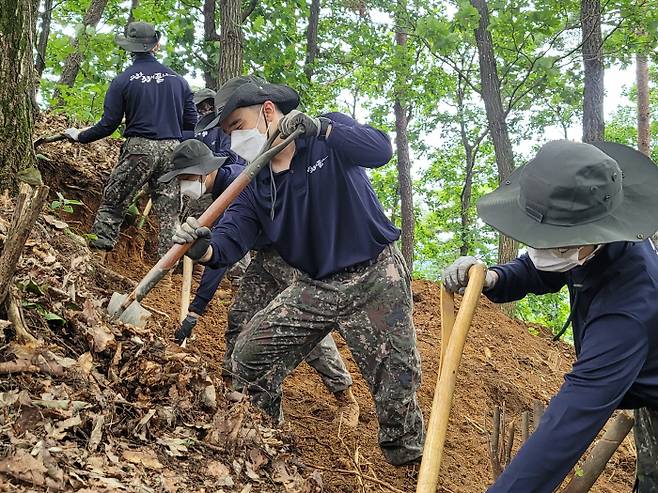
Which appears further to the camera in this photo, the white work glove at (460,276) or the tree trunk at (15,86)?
the tree trunk at (15,86)

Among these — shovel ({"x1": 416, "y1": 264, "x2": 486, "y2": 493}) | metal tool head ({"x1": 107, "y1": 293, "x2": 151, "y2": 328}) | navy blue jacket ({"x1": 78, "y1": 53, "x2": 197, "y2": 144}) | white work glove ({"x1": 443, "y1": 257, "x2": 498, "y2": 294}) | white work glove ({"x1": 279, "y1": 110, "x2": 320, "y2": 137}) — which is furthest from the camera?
navy blue jacket ({"x1": 78, "y1": 53, "x2": 197, "y2": 144})

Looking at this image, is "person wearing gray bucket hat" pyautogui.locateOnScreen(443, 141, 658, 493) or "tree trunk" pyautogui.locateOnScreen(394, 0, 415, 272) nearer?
"person wearing gray bucket hat" pyautogui.locateOnScreen(443, 141, 658, 493)

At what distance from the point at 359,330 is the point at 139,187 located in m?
3.68

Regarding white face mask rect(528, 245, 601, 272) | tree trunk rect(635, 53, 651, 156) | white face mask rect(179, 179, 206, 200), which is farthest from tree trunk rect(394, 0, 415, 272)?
white face mask rect(528, 245, 601, 272)

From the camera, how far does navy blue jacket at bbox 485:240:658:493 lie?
2.20m

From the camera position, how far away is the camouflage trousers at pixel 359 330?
402cm

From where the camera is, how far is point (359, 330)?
404 cm

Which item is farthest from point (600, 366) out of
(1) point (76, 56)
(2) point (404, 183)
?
(2) point (404, 183)

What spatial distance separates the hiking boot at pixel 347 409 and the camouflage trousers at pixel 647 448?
95.3 inches

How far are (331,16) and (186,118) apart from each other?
13.1 m

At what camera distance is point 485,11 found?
10094 mm

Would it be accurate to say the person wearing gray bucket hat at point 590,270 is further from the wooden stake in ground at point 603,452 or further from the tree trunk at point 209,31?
the tree trunk at point 209,31

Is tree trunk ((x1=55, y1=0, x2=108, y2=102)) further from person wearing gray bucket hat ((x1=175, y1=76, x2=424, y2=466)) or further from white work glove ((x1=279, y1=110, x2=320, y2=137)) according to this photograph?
white work glove ((x1=279, y1=110, x2=320, y2=137))

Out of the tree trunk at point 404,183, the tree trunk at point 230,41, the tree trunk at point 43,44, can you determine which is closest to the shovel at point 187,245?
the tree trunk at point 230,41
